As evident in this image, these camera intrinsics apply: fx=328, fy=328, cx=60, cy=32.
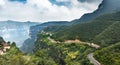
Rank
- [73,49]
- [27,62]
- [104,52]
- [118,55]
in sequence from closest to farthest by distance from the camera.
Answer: [27,62] < [118,55] < [104,52] < [73,49]

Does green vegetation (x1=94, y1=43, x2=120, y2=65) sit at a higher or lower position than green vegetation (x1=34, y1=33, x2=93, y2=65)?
higher

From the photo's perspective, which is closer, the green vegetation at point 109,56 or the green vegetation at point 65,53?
Result: the green vegetation at point 109,56

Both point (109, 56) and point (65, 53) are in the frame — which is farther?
point (65, 53)

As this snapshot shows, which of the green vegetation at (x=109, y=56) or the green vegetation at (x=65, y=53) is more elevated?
the green vegetation at (x=109, y=56)

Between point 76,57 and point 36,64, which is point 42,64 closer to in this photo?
point 36,64

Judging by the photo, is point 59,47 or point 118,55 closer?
point 118,55

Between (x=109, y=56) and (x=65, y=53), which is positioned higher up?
(x=109, y=56)

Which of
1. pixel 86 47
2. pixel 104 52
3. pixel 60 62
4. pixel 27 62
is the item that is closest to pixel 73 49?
pixel 86 47

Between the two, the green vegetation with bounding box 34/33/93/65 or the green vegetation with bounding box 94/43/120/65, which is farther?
the green vegetation with bounding box 34/33/93/65
